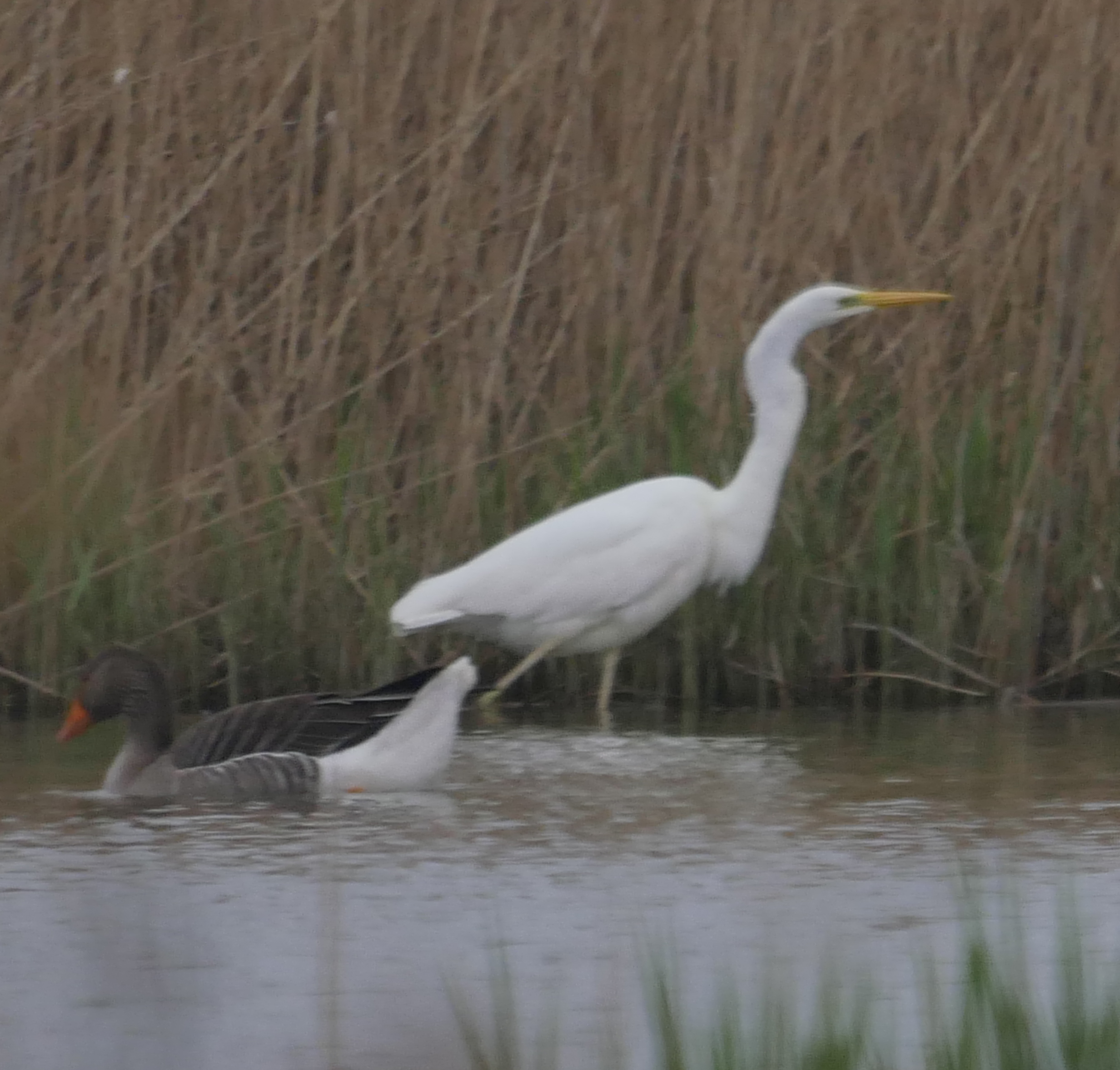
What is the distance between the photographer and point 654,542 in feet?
19.6

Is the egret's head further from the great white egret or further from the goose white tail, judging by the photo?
the goose white tail

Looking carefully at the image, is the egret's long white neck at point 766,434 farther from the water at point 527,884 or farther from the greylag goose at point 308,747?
the greylag goose at point 308,747

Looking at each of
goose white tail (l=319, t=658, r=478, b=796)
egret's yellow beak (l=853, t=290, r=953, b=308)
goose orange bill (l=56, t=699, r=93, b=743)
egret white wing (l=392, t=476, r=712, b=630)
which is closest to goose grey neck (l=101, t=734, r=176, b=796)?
goose orange bill (l=56, t=699, r=93, b=743)

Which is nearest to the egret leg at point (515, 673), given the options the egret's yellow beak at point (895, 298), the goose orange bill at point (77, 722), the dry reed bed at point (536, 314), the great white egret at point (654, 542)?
the great white egret at point (654, 542)

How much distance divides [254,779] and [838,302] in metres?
1.96

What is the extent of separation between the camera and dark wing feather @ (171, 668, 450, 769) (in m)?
4.96

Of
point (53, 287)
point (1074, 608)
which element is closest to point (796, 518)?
point (1074, 608)

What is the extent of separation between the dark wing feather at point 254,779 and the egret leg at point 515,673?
3.83 feet

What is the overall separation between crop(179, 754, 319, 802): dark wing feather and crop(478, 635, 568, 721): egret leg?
1166 millimetres

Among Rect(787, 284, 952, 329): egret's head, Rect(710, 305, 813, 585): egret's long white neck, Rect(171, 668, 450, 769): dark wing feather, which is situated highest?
Rect(787, 284, 952, 329): egret's head

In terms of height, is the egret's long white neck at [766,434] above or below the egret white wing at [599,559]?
above

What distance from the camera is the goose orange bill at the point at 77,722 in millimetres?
5191

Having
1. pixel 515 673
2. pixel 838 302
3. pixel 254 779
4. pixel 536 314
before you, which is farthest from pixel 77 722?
pixel 838 302

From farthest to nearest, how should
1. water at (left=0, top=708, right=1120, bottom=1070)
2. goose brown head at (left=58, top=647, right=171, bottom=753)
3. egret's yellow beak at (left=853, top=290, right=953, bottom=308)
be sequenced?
1. egret's yellow beak at (left=853, top=290, right=953, bottom=308)
2. goose brown head at (left=58, top=647, right=171, bottom=753)
3. water at (left=0, top=708, right=1120, bottom=1070)
